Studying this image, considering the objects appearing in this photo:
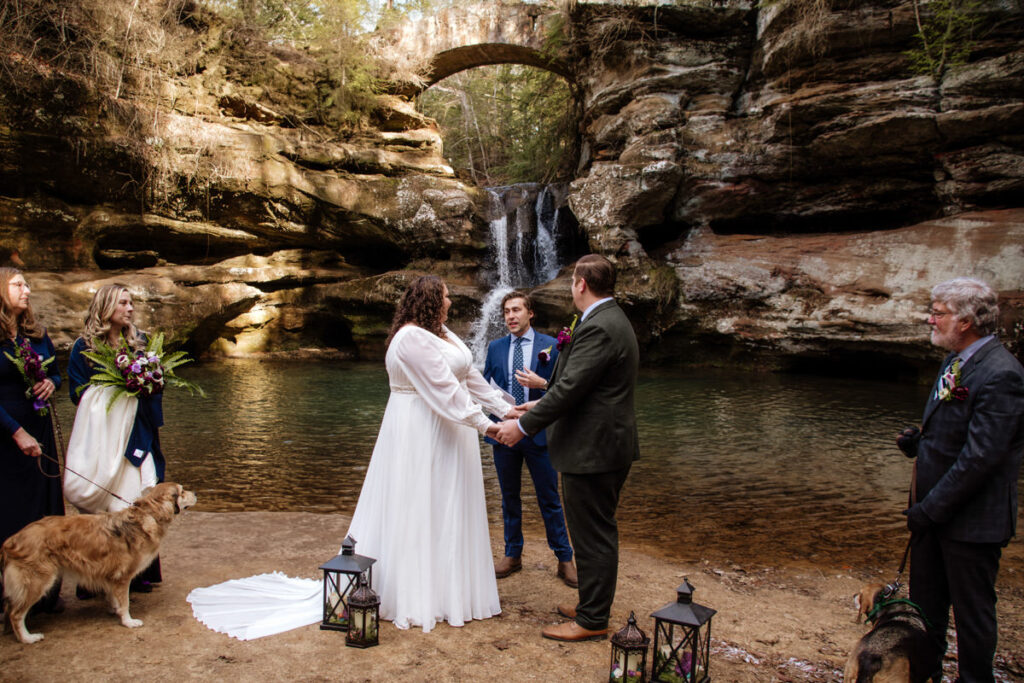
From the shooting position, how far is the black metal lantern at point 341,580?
3477 millimetres

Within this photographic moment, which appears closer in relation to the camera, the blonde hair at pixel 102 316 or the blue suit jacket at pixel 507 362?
the blonde hair at pixel 102 316

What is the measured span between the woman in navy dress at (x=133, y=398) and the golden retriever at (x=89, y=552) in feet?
1.06

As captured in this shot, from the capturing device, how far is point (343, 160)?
18.7 metres

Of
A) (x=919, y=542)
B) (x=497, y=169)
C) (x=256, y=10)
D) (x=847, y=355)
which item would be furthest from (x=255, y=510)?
(x=497, y=169)


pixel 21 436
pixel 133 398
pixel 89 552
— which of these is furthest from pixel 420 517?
pixel 21 436

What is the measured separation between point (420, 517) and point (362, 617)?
60 centimetres

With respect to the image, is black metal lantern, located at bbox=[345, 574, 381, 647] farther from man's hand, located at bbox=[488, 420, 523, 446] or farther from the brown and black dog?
the brown and black dog

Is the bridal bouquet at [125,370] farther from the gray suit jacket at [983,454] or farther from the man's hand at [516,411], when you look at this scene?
the gray suit jacket at [983,454]

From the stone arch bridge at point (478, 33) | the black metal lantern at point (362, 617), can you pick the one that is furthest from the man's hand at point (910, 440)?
the stone arch bridge at point (478, 33)

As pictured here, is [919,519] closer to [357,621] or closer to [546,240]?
[357,621]

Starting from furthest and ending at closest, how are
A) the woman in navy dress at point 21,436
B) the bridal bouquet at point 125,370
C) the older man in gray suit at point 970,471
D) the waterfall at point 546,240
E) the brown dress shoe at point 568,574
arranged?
the waterfall at point 546,240 → the brown dress shoe at point 568,574 → the bridal bouquet at point 125,370 → the woman in navy dress at point 21,436 → the older man in gray suit at point 970,471

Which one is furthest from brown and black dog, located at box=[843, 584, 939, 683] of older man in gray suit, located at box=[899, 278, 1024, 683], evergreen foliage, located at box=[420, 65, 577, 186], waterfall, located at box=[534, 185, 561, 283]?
evergreen foliage, located at box=[420, 65, 577, 186]

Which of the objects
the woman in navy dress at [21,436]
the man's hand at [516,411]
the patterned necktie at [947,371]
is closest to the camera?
the patterned necktie at [947,371]

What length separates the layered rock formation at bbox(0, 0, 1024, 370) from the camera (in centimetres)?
1431
